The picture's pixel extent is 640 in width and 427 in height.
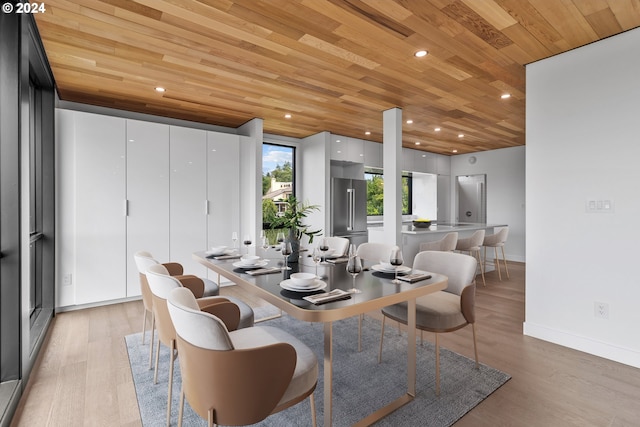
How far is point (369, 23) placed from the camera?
7.32ft

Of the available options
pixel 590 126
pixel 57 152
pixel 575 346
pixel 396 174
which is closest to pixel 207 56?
pixel 57 152

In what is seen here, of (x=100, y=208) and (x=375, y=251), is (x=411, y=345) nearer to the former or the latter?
(x=375, y=251)

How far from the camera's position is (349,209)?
586 cm

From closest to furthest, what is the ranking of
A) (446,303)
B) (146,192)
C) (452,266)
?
(446,303)
(452,266)
(146,192)

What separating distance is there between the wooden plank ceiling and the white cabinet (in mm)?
1849

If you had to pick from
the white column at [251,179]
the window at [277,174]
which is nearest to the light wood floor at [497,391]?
the white column at [251,179]

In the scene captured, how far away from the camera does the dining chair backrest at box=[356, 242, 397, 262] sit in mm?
2983

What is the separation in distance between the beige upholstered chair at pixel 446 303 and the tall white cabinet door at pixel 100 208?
10.7ft

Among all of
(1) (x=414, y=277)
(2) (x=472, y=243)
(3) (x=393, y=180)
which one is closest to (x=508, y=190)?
(2) (x=472, y=243)

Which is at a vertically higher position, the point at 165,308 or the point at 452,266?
the point at 452,266

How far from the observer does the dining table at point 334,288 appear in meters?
1.45

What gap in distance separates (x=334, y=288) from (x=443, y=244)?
311cm

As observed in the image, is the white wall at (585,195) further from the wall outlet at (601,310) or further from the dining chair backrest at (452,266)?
the dining chair backrest at (452,266)

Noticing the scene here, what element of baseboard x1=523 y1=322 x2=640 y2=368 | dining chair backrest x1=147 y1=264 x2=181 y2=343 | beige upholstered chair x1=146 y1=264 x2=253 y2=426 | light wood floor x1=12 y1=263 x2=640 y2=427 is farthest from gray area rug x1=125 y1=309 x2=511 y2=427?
baseboard x1=523 y1=322 x2=640 y2=368
